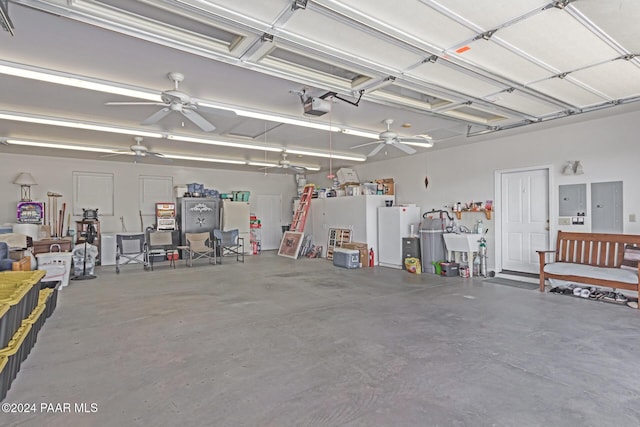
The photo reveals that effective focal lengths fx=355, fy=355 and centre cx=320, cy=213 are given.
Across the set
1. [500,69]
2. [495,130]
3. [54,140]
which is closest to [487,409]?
[500,69]

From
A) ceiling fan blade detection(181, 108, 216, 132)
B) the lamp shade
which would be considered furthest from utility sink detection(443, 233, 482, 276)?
the lamp shade

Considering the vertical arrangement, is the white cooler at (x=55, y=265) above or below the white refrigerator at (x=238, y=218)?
below

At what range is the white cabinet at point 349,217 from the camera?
8.63 meters

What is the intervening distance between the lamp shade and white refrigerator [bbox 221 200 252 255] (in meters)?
4.57

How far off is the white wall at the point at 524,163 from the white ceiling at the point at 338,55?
21.0 inches

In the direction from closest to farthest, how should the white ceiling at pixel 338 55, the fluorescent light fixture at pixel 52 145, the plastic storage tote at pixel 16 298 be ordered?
the plastic storage tote at pixel 16 298
the white ceiling at pixel 338 55
the fluorescent light fixture at pixel 52 145

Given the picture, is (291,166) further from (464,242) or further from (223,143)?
(464,242)

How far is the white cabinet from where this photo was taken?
863 centimetres

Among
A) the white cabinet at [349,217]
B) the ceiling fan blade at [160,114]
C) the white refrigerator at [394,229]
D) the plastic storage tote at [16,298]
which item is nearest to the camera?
the plastic storage tote at [16,298]

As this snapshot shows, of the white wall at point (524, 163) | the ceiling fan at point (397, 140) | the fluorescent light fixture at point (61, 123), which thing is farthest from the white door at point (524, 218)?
the fluorescent light fixture at point (61, 123)

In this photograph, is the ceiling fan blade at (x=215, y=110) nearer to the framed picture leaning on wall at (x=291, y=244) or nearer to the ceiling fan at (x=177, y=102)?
the ceiling fan at (x=177, y=102)

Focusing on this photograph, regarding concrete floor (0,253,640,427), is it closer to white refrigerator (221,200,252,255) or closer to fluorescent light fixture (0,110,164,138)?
fluorescent light fixture (0,110,164,138)

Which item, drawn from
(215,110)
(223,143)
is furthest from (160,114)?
(223,143)

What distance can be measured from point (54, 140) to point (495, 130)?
8.47m
